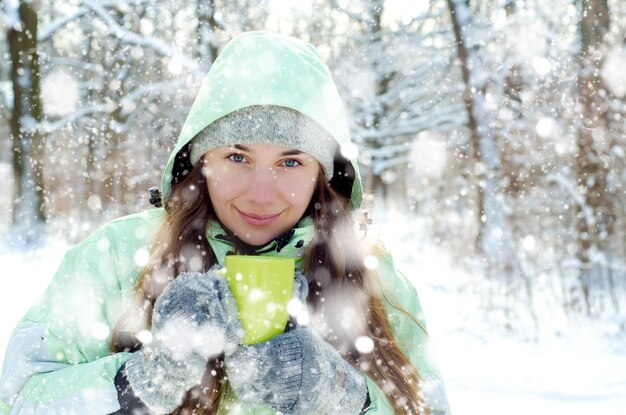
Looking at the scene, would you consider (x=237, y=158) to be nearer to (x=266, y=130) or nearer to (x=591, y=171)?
(x=266, y=130)

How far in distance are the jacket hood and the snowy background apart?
651 mm

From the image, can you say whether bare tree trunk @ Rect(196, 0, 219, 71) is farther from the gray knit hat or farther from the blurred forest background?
the gray knit hat

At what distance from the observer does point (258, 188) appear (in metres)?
1.85

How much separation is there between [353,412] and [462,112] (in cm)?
961

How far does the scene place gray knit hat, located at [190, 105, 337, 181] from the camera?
190cm

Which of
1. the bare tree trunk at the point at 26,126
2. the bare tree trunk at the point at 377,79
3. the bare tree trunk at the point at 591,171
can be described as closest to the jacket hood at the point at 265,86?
the bare tree trunk at the point at 591,171

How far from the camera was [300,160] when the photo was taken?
196cm

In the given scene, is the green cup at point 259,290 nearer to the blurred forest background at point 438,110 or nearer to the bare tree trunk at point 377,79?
the blurred forest background at point 438,110

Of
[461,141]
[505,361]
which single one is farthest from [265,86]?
[461,141]

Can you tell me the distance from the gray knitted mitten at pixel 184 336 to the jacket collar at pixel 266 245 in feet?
1.35

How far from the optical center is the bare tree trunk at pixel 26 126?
10555 mm

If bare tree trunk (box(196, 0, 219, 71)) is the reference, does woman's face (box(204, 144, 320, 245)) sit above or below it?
below

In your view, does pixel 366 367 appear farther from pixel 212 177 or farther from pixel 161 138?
pixel 161 138

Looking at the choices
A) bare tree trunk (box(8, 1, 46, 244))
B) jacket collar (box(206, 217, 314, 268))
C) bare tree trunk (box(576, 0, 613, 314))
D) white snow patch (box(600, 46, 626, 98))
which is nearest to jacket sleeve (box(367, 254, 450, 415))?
jacket collar (box(206, 217, 314, 268))
